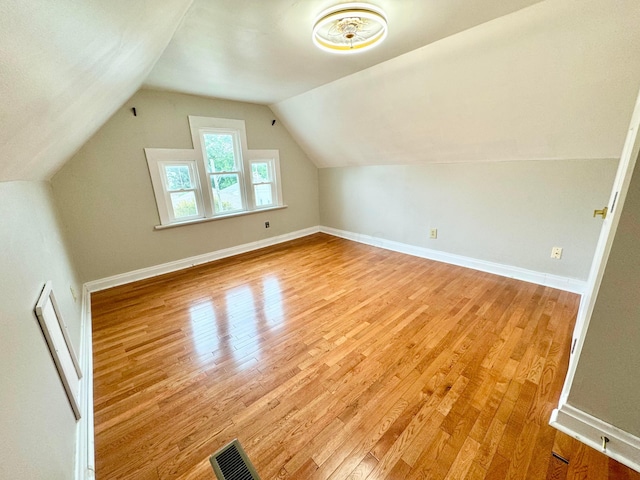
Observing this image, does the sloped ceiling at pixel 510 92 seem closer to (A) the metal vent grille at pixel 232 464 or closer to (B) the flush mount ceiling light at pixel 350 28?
(B) the flush mount ceiling light at pixel 350 28

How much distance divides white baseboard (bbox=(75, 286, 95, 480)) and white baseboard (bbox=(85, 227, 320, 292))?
3.16 ft

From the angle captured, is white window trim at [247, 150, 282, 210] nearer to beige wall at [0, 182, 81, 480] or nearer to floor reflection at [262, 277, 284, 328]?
floor reflection at [262, 277, 284, 328]

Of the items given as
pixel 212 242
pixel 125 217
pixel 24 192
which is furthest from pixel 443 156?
pixel 125 217

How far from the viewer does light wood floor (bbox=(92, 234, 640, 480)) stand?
3.92ft

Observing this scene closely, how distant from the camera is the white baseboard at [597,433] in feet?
3.73

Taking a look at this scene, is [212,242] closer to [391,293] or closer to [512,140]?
[391,293]

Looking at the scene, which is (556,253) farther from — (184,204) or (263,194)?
(184,204)

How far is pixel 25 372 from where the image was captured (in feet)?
2.83

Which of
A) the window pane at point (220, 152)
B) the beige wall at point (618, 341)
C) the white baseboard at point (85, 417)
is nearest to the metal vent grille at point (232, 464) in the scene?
the white baseboard at point (85, 417)

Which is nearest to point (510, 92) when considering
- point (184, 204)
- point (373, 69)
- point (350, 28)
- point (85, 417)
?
point (373, 69)

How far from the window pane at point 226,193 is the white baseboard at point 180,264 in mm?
636

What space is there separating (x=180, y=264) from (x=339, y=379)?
285 cm

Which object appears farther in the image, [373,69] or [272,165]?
[272,165]

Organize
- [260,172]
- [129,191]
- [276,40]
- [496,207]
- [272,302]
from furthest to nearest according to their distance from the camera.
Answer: [260,172] < [129,191] < [496,207] < [272,302] < [276,40]
